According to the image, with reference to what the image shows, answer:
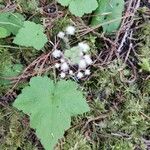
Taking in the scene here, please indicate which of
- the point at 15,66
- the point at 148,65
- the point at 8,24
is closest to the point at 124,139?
the point at 148,65

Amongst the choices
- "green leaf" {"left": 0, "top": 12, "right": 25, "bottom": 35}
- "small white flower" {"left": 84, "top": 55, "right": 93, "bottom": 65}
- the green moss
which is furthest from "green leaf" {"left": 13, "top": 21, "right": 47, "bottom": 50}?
the green moss

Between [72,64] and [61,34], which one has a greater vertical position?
[61,34]

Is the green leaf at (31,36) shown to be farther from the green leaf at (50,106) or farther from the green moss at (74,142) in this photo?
the green moss at (74,142)

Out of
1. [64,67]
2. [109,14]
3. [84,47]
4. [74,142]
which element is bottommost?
[74,142]

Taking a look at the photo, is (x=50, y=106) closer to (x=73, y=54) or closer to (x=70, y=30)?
(x=73, y=54)

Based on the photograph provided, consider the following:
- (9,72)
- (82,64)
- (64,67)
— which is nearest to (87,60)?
(82,64)

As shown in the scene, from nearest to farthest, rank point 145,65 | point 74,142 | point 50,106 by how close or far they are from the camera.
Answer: point 50,106 → point 74,142 → point 145,65

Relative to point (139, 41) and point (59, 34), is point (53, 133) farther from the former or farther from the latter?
point (139, 41)
